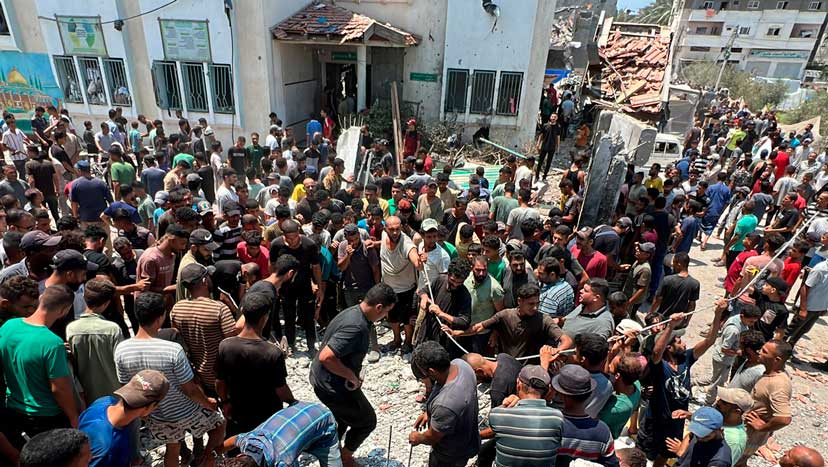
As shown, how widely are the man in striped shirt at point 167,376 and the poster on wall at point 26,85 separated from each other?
1509 centimetres

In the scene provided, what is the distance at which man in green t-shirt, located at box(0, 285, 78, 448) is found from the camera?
2994 millimetres

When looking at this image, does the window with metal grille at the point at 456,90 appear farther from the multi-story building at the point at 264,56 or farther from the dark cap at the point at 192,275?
the dark cap at the point at 192,275

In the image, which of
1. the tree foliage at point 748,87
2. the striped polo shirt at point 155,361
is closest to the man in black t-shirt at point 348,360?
the striped polo shirt at point 155,361

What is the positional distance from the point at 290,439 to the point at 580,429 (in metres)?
1.85

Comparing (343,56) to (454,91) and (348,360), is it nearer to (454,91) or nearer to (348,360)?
(454,91)

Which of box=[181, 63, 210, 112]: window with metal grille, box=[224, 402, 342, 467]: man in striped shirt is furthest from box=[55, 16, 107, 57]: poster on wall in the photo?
box=[224, 402, 342, 467]: man in striped shirt

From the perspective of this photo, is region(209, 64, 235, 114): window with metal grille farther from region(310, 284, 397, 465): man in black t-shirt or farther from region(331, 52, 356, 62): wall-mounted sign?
region(310, 284, 397, 465): man in black t-shirt

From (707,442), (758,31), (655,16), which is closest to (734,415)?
(707,442)

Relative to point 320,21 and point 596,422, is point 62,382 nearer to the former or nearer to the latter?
point 596,422

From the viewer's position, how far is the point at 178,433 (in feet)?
11.4

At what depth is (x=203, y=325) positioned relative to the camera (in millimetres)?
Answer: 3783

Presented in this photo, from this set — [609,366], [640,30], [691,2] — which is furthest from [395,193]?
[691,2]

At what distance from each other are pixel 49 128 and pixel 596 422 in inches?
520

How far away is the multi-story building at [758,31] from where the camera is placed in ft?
160
